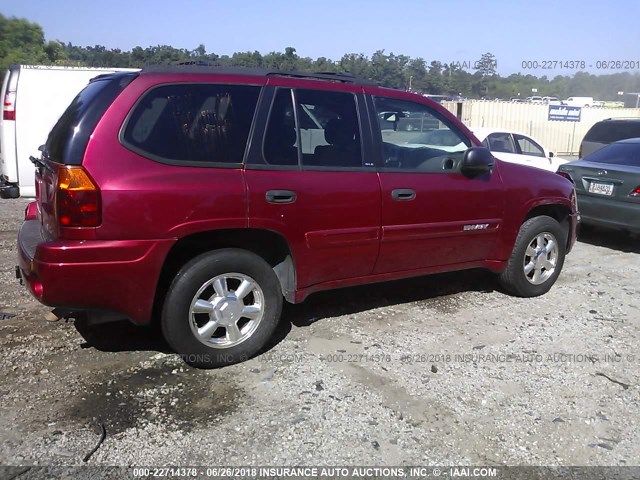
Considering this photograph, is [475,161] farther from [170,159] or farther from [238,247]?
[170,159]

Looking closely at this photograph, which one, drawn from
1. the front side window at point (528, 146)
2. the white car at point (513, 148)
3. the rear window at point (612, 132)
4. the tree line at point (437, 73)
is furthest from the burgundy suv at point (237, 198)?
the tree line at point (437, 73)

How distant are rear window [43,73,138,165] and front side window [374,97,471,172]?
187 cm

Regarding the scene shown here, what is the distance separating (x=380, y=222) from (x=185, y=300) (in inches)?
59.9

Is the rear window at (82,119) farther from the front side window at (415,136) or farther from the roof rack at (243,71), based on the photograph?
the front side window at (415,136)

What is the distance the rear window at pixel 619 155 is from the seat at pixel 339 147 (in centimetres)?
528

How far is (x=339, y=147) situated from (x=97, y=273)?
73.2 inches

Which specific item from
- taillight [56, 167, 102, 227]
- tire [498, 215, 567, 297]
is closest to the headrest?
taillight [56, 167, 102, 227]

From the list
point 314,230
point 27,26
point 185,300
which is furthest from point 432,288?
point 27,26

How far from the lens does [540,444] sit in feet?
10.3

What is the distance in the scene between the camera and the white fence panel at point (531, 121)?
2777cm

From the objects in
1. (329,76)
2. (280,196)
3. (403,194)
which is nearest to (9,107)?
(329,76)

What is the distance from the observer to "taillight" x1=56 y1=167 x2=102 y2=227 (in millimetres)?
3225

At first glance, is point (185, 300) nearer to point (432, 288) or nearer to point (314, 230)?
point (314, 230)

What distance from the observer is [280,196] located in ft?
12.4
